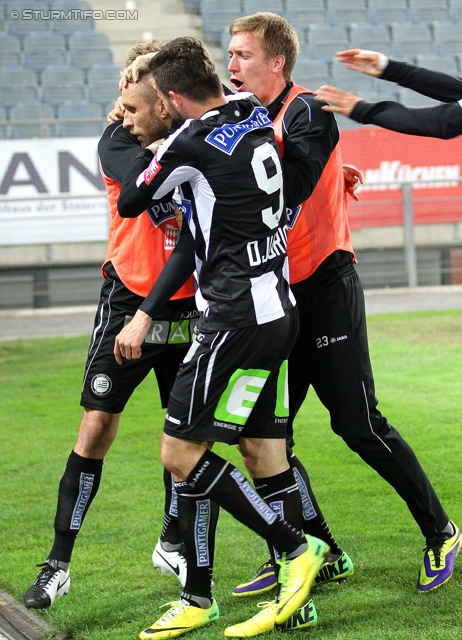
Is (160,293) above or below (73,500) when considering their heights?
above

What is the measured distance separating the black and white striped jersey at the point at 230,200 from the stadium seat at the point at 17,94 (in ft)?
47.2

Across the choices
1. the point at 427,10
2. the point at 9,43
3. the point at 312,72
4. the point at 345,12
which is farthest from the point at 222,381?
the point at 427,10

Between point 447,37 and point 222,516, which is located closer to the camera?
point 222,516

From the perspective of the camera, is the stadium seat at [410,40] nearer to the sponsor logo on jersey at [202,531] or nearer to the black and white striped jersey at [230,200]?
the black and white striped jersey at [230,200]

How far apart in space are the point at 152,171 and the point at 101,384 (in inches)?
40.2

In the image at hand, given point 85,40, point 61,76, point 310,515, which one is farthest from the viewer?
point 85,40

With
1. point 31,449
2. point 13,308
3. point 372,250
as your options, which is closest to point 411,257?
point 372,250

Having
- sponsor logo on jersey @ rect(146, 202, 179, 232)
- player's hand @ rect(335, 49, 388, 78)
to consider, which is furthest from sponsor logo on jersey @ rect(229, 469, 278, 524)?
player's hand @ rect(335, 49, 388, 78)

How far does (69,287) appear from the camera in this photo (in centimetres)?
1375

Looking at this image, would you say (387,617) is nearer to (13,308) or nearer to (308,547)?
(308,547)

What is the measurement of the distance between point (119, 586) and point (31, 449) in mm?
2884

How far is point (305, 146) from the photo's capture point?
326cm

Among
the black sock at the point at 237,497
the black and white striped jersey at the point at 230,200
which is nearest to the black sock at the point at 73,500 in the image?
the black sock at the point at 237,497

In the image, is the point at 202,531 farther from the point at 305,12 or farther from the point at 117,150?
the point at 305,12
